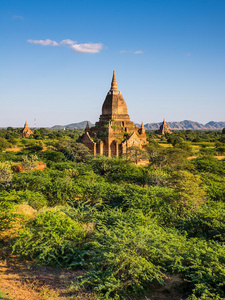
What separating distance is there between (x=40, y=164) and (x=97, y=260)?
21.8m

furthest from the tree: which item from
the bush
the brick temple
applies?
the bush

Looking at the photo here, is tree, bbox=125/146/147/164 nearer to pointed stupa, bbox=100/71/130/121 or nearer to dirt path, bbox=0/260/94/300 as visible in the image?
pointed stupa, bbox=100/71/130/121

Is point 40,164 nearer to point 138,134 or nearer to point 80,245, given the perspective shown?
point 138,134

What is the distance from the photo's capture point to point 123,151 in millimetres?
37750

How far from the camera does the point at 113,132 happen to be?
3938 cm

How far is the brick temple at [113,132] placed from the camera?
126ft

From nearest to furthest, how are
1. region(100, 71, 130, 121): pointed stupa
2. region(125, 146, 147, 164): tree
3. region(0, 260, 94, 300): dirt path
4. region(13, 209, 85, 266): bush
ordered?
region(0, 260, 94, 300): dirt path, region(13, 209, 85, 266): bush, region(125, 146, 147, 164): tree, region(100, 71, 130, 121): pointed stupa

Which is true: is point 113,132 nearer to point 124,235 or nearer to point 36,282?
point 124,235

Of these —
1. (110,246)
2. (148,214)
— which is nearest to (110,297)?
(110,246)

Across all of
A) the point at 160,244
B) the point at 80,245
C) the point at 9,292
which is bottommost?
the point at 9,292

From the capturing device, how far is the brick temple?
126ft

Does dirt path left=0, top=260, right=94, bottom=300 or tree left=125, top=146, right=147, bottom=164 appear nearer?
dirt path left=0, top=260, right=94, bottom=300

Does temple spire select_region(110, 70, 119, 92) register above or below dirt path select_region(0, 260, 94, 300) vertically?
above

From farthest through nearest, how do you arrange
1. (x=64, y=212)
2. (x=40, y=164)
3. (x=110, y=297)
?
(x=40, y=164) → (x=64, y=212) → (x=110, y=297)
